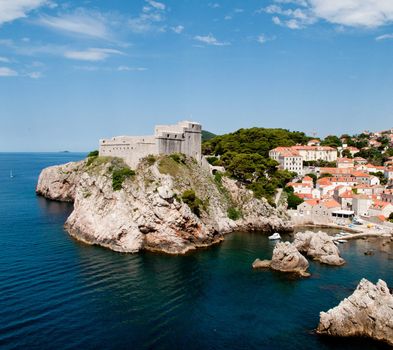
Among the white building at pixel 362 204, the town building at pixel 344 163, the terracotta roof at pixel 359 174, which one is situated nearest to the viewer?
the white building at pixel 362 204

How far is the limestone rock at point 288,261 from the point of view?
123 feet

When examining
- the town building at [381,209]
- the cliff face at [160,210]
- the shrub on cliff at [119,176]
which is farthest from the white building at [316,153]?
the shrub on cliff at [119,176]

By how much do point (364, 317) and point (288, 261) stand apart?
11672mm

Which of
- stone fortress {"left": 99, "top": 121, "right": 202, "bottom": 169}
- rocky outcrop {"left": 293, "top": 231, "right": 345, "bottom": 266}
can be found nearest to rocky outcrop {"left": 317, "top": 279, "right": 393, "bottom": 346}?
rocky outcrop {"left": 293, "top": 231, "right": 345, "bottom": 266}

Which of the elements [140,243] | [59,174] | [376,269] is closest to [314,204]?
[376,269]

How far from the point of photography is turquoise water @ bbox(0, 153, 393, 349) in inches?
963

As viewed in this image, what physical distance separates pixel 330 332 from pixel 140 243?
23.7 m

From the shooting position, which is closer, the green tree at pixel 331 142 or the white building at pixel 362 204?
the white building at pixel 362 204

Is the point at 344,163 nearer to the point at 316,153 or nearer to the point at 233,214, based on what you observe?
the point at 316,153

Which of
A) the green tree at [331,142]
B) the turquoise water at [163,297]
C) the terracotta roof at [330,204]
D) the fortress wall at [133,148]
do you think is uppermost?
the green tree at [331,142]

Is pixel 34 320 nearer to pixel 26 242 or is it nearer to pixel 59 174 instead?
Result: pixel 26 242

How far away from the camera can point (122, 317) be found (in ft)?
89.2

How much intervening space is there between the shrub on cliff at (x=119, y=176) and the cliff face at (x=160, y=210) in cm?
45

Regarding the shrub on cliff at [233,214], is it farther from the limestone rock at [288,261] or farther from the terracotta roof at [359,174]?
the terracotta roof at [359,174]
